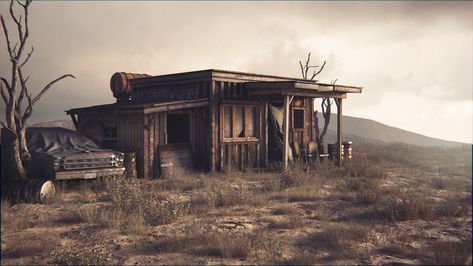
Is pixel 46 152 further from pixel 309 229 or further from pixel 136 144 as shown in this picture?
pixel 309 229

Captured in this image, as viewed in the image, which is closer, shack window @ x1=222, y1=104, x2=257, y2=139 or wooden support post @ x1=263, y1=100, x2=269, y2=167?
shack window @ x1=222, y1=104, x2=257, y2=139

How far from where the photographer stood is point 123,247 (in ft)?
20.7

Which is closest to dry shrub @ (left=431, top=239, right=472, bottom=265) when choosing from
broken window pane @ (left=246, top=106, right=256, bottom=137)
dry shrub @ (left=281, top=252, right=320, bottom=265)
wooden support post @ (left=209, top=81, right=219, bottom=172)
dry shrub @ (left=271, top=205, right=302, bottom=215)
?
dry shrub @ (left=281, top=252, right=320, bottom=265)

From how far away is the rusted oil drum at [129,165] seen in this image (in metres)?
12.8

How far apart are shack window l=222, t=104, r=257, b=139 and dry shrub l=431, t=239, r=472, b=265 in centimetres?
984

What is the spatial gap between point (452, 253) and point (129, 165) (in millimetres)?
9940

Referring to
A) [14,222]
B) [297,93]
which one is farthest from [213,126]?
[14,222]

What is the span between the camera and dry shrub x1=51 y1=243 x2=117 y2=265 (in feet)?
17.7

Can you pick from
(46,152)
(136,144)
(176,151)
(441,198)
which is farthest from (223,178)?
(441,198)

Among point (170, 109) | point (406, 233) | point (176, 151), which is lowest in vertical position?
point (406, 233)

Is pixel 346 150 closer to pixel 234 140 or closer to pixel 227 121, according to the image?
pixel 234 140

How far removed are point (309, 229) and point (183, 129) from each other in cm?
1079

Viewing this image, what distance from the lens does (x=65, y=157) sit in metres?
10.3

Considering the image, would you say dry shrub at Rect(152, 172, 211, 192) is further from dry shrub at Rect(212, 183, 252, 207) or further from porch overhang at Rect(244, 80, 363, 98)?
porch overhang at Rect(244, 80, 363, 98)
